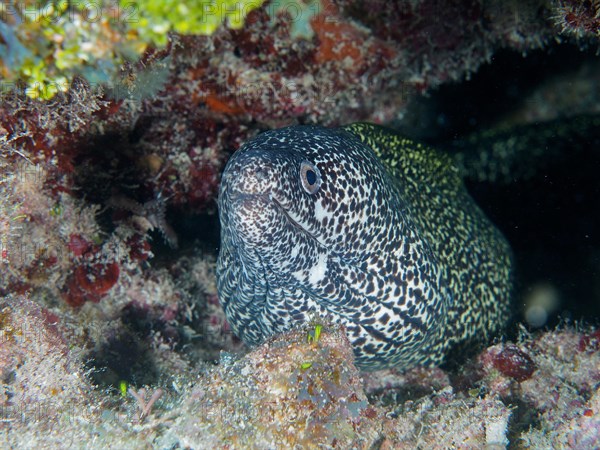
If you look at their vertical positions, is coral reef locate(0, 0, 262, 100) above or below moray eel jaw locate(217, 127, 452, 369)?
above

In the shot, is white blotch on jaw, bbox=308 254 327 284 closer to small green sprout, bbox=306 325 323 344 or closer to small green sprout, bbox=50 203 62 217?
small green sprout, bbox=306 325 323 344

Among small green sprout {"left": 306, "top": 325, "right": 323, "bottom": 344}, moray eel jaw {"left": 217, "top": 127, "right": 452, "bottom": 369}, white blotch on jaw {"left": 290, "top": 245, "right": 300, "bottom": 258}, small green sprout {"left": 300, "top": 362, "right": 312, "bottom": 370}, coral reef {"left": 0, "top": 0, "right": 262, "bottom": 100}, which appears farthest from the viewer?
white blotch on jaw {"left": 290, "top": 245, "right": 300, "bottom": 258}

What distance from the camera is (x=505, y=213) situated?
21.7ft

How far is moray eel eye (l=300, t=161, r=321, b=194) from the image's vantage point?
9.57 feet

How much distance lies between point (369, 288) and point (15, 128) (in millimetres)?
2823

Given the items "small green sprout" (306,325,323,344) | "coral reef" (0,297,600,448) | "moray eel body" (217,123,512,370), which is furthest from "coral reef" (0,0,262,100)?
"small green sprout" (306,325,323,344)

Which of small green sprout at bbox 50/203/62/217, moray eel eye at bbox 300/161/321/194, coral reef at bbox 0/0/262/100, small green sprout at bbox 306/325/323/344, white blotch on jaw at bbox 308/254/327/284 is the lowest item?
small green sprout at bbox 306/325/323/344

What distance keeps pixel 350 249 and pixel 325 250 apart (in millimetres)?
197

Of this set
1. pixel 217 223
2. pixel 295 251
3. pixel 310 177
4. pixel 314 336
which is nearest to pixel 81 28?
pixel 310 177

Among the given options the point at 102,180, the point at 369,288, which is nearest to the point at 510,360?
the point at 369,288

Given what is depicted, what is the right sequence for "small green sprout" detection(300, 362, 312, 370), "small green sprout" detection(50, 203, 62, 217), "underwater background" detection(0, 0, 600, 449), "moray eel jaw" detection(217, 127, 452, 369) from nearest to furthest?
"underwater background" detection(0, 0, 600, 449) < "small green sprout" detection(300, 362, 312, 370) < "moray eel jaw" detection(217, 127, 452, 369) < "small green sprout" detection(50, 203, 62, 217)

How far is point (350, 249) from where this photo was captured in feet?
10.6

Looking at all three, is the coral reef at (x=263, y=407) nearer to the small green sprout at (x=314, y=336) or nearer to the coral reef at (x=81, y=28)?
the small green sprout at (x=314, y=336)

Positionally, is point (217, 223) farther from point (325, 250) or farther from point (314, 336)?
point (314, 336)
